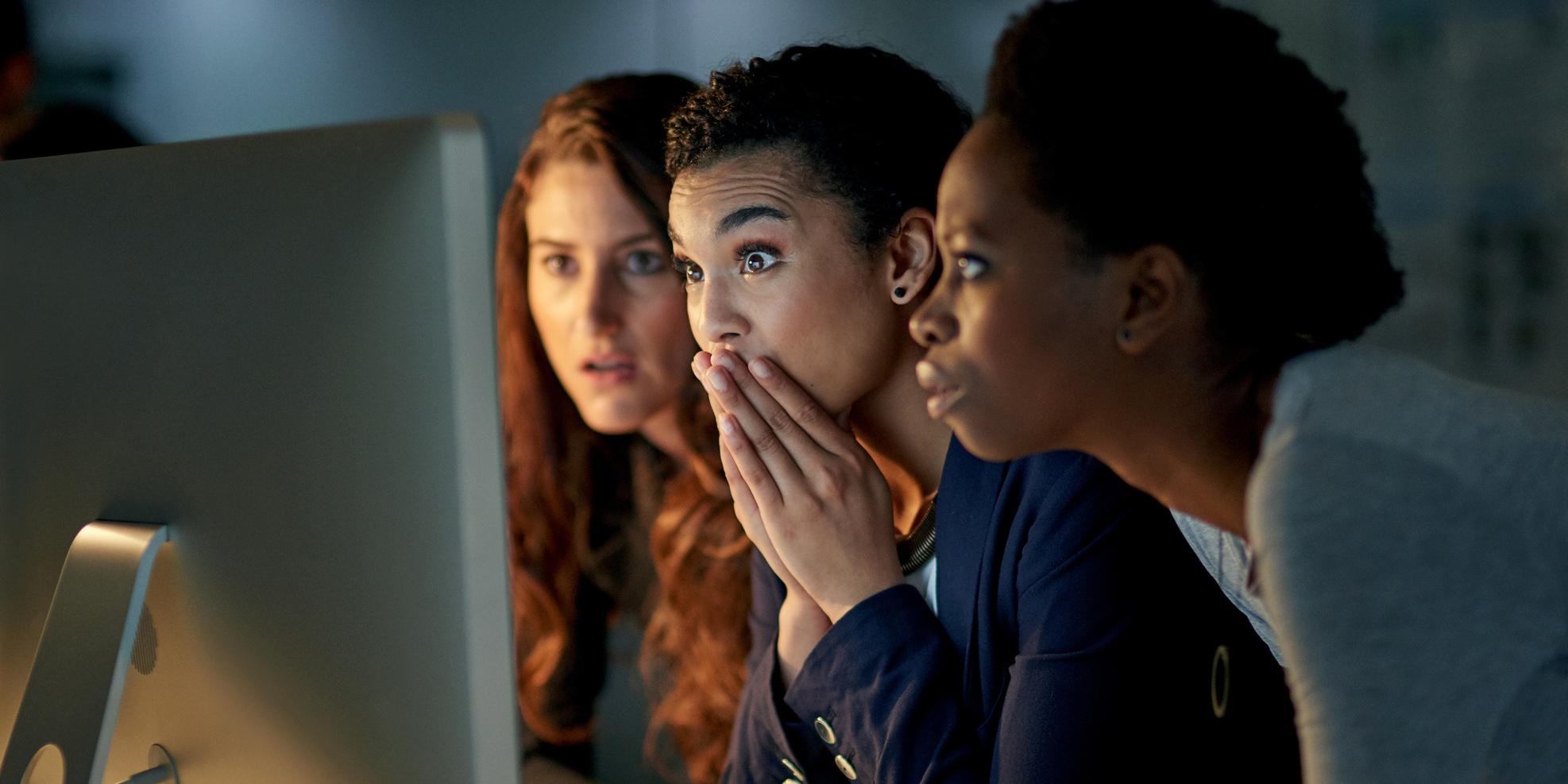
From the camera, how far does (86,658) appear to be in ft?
2.16

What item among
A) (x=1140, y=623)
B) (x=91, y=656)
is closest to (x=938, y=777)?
(x=1140, y=623)

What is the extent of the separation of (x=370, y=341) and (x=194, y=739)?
26 cm

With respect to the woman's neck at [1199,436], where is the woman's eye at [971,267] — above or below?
above

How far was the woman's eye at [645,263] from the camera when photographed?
134 centimetres

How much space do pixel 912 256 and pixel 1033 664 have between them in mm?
267

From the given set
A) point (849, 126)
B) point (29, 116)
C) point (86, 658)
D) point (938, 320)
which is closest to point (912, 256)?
point (849, 126)

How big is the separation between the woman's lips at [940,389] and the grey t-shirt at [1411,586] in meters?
0.14

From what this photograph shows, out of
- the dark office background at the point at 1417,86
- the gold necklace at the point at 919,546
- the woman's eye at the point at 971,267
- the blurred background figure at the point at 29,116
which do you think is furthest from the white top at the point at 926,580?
the blurred background figure at the point at 29,116

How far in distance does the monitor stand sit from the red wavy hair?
0.65m

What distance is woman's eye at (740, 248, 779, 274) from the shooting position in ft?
2.59

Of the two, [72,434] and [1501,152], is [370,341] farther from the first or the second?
[1501,152]

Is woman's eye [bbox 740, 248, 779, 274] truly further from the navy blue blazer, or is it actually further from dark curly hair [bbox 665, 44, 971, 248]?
the navy blue blazer

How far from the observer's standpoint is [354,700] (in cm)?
60

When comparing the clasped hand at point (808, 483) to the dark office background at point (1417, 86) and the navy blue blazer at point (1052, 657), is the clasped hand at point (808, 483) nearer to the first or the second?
the navy blue blazer at point (1052, 657)
